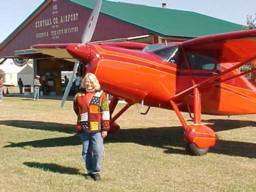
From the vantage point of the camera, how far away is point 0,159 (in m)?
9.27

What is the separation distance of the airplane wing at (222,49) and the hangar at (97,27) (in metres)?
14.7

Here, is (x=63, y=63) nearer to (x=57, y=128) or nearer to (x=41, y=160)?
(x=57, y=128)

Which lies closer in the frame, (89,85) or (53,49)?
(89,85)

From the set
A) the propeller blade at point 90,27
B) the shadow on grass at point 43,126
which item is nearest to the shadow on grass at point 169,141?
the shadow on grass at point 43,126

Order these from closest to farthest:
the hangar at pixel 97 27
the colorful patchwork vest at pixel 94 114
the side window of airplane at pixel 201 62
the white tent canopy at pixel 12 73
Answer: the colorful patchwork vest at pixel 94 114 → the side window of airplane at pixel 201 62 → the hangar at pixel 97 27 → the white tent canopy at pixel 12 73

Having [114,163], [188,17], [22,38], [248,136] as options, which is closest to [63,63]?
[22,38]

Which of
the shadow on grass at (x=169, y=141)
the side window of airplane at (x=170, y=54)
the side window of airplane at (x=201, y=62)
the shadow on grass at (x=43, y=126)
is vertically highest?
the side window of airplane at (x=170, y=54)

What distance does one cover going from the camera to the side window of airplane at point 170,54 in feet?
37.2

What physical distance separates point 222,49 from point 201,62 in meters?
0.58

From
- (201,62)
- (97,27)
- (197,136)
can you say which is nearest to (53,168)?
(197,136)

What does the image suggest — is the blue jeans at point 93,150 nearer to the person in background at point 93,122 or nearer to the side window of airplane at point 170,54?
the person in background at point 93,122

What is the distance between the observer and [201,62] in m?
11.7

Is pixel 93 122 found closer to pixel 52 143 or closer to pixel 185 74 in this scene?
pixel 52 143

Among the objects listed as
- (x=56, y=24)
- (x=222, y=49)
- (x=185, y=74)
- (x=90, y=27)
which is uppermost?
(x=90, y=27)
